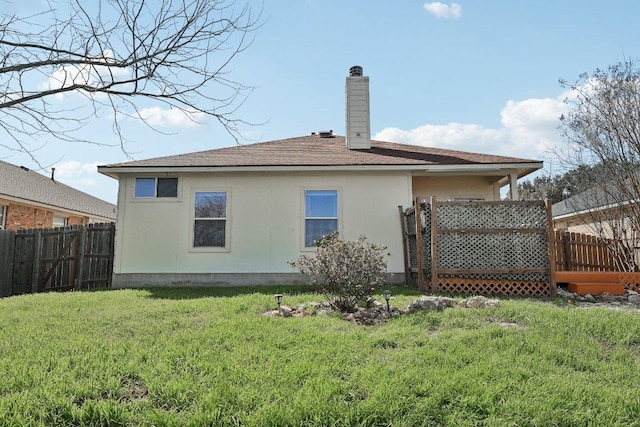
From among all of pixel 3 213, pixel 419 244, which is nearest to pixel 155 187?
pixel 419 244

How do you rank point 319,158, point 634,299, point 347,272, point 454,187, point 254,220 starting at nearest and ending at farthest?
point 347,272, point 634,299, point 254,220, point 319,158, point 454,187

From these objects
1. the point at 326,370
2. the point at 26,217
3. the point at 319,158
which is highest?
the point at 319,158

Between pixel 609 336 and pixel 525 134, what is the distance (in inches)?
371

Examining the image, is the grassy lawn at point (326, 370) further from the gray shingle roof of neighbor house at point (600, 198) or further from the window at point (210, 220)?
the gray shingle roof of neighbor house at point (600, 198)

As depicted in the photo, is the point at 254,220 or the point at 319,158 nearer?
the point at 254,220

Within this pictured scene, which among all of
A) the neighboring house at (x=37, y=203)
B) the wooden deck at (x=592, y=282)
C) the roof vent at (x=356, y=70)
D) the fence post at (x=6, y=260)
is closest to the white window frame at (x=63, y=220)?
the neighboring house at (x=37, y=203)

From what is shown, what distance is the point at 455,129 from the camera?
13766 millimetres

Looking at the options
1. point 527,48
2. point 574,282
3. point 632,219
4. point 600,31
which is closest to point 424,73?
point 527,48

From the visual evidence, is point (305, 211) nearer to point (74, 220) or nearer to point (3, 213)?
point (3, 213)

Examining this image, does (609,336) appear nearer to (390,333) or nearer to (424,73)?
(390,333)

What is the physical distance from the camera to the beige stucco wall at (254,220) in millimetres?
10070

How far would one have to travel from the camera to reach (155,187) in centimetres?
1031

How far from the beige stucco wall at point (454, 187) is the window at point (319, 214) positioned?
2683mm

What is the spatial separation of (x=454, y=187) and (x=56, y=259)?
36.4 feet
